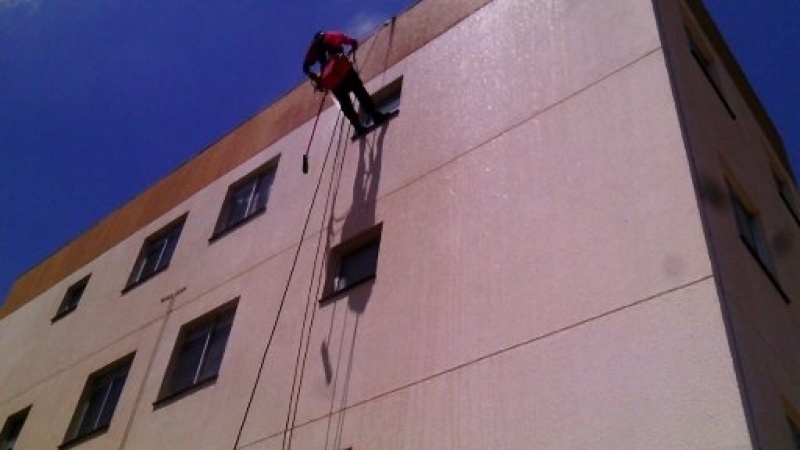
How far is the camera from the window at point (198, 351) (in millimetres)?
9820

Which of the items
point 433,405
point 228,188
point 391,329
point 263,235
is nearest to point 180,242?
point 228,188

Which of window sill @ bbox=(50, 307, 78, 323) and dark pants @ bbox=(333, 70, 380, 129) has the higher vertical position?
window sill @ bbox=(50, 307, 78, 323)

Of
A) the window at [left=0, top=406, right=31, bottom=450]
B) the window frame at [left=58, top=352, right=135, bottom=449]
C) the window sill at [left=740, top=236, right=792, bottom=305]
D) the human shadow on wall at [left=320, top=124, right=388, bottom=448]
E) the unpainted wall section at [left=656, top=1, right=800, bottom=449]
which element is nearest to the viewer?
the unpainted wall section at [left=656, top=1, right=800, bottom=449]

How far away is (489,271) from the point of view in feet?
22.8

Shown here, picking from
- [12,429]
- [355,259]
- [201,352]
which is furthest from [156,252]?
[355,259]

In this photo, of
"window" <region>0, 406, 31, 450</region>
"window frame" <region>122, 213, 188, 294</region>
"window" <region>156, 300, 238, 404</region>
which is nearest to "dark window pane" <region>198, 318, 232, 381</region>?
"window" <region>156, 300, 238, 404</region>

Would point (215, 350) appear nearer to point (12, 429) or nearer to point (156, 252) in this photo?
point (156, 252)

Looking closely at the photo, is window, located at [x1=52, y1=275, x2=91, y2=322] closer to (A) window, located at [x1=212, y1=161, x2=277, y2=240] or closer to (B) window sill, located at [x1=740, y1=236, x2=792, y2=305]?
(A) window, located at [x1=212, y1=161, x2=277, y2=240]

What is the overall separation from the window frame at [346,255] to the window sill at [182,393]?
1957 millimetres

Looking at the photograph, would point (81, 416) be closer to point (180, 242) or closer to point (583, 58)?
point (180, 242)

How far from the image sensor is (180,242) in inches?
502

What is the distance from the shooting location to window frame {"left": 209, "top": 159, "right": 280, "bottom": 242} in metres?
11.6

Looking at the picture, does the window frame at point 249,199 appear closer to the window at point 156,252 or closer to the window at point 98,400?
the window at point 156,252

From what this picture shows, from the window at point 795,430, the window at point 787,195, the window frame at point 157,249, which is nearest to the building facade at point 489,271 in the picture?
the window at point 795,430
